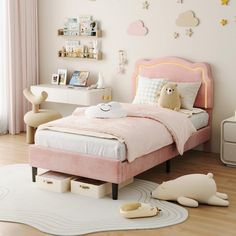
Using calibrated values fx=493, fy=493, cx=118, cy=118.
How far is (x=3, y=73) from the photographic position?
609cm

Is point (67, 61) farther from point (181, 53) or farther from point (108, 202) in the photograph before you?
point (108, 202)

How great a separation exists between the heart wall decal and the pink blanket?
1.12 m

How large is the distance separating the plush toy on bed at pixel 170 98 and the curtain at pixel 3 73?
2.15 metres

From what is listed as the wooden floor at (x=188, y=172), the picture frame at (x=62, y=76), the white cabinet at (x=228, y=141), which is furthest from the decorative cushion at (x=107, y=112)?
the picture frame at (x=62, y=76)

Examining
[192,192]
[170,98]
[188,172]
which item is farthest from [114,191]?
[170,98]

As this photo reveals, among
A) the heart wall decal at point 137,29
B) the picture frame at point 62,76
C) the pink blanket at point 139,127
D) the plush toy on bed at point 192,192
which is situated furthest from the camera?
the picture frame at point 62,76

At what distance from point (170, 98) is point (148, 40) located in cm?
97

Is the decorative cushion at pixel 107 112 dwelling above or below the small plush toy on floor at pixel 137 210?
above

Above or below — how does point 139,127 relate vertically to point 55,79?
below

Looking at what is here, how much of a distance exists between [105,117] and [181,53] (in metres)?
1.48

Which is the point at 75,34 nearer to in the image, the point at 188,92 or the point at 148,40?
the point at 148,40

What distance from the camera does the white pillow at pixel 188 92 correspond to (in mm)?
5094

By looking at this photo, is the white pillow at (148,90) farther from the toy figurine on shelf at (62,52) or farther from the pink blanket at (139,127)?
the toy figurine on shelf at (62,52)

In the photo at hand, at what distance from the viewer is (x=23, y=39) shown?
620 centimetres
